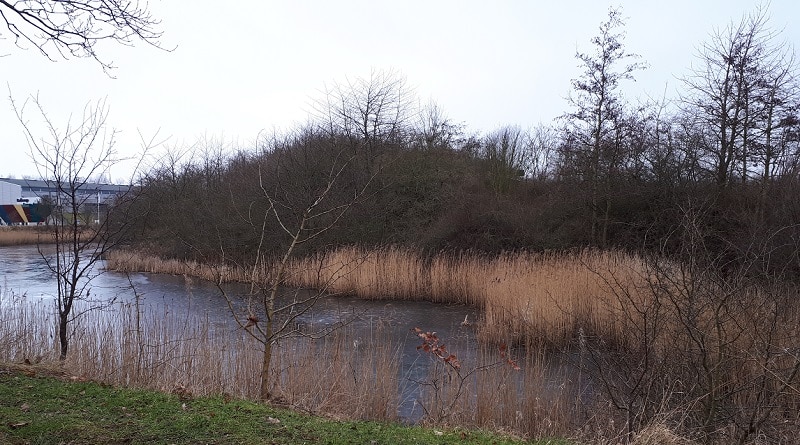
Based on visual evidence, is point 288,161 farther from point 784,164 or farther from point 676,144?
point 784,164

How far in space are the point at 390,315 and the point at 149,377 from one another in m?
6.46

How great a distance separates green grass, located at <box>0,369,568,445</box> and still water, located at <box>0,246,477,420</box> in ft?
6.17

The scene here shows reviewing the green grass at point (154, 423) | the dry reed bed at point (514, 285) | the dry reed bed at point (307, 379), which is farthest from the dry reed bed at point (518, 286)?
the green grass at point (154, 423)

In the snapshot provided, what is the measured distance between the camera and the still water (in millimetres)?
8125

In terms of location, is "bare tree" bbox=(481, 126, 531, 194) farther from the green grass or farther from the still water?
the green grass

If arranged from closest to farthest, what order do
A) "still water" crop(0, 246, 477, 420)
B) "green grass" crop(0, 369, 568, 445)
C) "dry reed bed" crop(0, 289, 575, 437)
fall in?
"green grass" crop(0, 369, 568, 445), "dry reed bed" crop(0, 289, 575, 437), "still water" crop(0, 246, 477, 420)

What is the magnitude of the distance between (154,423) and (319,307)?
9019mm

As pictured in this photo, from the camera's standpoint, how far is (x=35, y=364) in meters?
5.32

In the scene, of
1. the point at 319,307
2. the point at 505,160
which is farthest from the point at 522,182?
the point at 319,307

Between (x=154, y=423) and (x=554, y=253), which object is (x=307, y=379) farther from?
(x=554, y=253)

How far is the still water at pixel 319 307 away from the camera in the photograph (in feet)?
26.7

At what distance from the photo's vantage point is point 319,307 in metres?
12.3

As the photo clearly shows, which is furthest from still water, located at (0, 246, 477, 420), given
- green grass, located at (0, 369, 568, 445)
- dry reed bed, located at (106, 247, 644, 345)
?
green grass, located at (0, 369, 568, 445)

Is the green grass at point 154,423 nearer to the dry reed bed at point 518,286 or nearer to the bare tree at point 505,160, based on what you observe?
the dry reed bed at point 518,286
